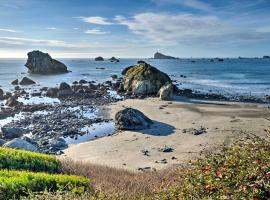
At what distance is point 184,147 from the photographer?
2236 cm

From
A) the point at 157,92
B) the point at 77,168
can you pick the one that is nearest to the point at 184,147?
the point at 77,168

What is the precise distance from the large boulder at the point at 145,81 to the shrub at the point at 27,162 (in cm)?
3533

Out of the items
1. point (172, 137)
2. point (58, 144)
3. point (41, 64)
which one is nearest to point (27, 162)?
point (58, 144)

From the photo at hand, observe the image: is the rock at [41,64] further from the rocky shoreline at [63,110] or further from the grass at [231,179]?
the grass at [231,179]

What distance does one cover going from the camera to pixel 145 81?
49344mm

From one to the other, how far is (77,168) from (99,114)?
21.2 metres

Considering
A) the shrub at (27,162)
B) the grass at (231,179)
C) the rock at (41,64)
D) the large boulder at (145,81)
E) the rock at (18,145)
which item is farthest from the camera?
the rock at (41,64)

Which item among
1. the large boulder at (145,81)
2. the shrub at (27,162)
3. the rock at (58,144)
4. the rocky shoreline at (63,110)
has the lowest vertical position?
the rock at (58,144)

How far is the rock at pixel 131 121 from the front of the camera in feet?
90.3

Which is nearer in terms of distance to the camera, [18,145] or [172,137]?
[18,145]

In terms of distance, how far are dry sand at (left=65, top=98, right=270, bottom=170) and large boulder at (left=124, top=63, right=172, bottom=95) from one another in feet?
36.5

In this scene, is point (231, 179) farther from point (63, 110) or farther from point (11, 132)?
point (63, 110)

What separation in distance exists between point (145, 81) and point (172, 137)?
24.9 m

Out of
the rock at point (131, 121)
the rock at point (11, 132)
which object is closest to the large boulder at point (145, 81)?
the rock at point (131, 121)
